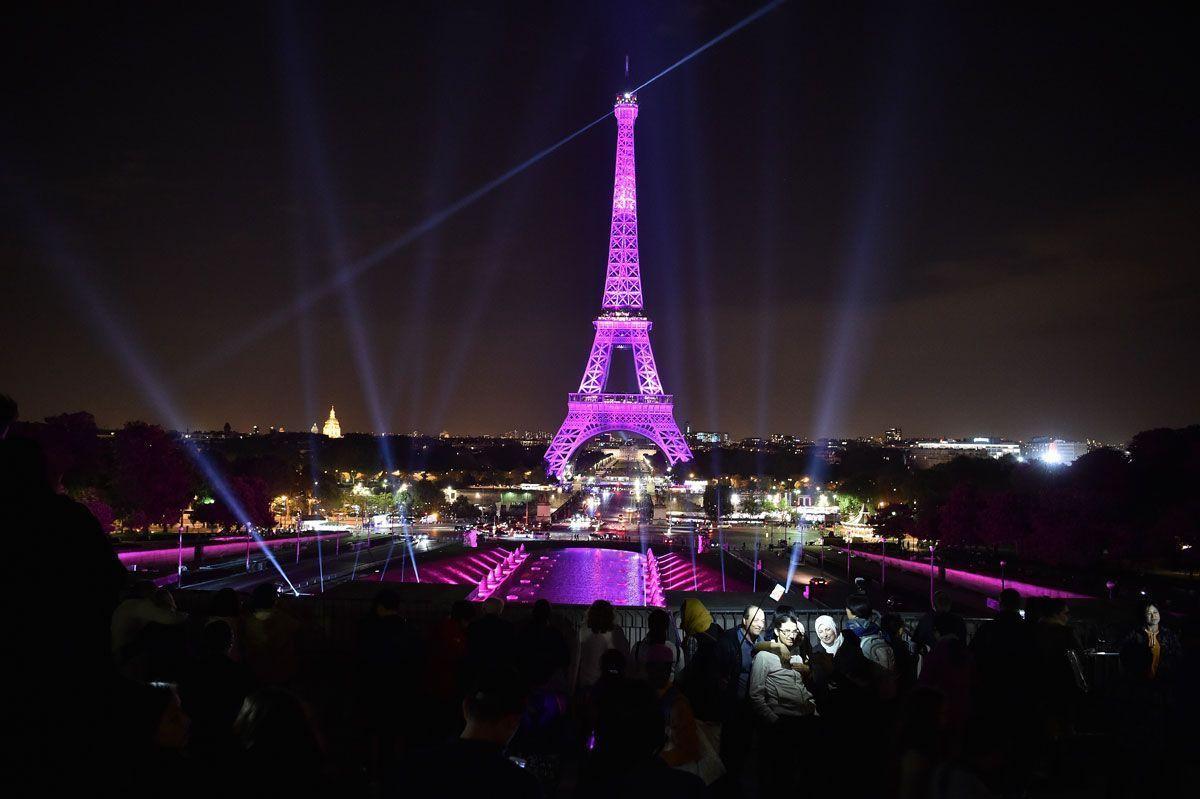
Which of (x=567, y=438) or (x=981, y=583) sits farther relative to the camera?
(x=567, y=438)

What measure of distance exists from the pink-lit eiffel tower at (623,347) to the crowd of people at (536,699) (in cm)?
7153

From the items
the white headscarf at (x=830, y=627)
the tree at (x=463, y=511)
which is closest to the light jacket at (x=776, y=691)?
the white headscarf at (x=830, y=627)

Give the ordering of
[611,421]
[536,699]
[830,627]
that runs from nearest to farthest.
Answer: [536,699], [830,627], [611,421]

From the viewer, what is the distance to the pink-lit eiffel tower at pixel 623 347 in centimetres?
8175

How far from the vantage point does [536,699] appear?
20.2ft

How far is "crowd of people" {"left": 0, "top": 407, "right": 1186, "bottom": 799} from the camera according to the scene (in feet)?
8.20

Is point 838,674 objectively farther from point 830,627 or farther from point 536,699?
point 536,699

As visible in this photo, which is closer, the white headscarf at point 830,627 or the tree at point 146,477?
the white headscarf at point 830,627

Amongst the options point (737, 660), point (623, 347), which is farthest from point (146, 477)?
point (623, 347)

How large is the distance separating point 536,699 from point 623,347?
265 ft

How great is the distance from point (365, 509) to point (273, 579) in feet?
167

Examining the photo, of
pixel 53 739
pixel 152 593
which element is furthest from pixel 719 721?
pixel 53 739

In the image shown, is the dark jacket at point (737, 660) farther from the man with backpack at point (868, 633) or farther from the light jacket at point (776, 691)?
the man with backpack at point (868, 633)

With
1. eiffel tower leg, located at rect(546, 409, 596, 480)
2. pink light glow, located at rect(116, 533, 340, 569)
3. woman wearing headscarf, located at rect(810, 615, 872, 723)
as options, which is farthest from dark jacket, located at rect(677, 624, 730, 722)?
eiffel tower leg, located at rect(546, 409, 596, 480)
